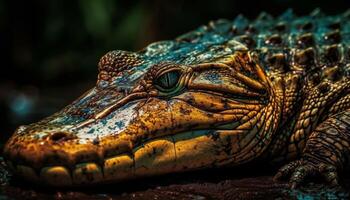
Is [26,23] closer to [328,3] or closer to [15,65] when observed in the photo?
[15,65]

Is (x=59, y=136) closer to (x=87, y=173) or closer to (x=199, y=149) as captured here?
(x=87, y=173)

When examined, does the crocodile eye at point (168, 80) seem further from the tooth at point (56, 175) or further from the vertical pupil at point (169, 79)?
the tooth at point (56, 175)

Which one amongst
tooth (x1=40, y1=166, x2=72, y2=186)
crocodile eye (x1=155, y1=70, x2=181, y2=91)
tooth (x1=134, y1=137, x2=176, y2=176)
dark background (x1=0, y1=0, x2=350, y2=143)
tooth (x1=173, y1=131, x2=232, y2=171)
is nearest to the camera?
tooth (x1=40, y1=166, x2=72, y2=186)

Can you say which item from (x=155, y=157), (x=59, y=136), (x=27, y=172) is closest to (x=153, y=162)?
(x=155, y=157)

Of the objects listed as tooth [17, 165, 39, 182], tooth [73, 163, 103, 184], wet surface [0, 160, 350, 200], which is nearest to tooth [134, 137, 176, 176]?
wet surface [0, 160, 350, 200]

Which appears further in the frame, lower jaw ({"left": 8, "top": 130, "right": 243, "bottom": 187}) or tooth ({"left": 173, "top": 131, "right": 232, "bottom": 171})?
tooth ({"left": 173, "top": 131, "right": 232, "bottom": 171})

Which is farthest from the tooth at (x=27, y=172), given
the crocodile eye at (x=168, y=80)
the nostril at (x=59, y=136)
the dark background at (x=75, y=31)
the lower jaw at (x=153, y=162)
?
the dark background at (x=75, y=31)

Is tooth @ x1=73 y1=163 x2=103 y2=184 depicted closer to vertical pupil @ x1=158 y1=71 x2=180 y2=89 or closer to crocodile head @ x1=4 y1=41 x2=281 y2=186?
crocodile head @ x1=4 y1=41 x2=281 y2=186

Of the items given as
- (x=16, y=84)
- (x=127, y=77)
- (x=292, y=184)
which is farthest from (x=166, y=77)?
(x=16, y=84)
